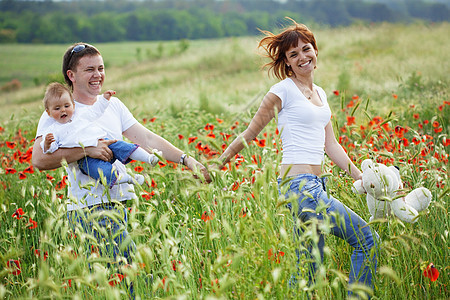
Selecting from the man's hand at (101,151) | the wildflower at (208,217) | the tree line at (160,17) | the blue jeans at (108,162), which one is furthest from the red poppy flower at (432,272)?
the tree line at (160,17)

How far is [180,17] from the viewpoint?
239 feet

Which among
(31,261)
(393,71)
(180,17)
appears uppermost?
(180,17)

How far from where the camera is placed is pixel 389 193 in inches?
92.7

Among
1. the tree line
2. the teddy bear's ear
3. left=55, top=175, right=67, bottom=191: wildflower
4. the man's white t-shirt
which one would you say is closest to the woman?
the teddy bear's ear

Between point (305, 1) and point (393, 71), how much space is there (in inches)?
2765

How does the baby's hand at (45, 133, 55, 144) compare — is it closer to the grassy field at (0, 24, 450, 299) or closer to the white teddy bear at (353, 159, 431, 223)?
the grassy field at (0, 24, 450, 299)

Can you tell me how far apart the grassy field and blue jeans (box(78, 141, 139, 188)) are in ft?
A: 0.83

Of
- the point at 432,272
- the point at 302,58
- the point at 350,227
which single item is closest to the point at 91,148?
the point at 302,58

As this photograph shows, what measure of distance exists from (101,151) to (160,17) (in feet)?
243

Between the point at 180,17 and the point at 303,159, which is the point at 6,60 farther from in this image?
the point at 303,159

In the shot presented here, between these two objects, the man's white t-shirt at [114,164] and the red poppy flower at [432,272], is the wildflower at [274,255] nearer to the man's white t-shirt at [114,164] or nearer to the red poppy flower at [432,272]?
the red poppy flower at [432,272]

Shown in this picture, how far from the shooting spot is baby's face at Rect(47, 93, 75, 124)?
2.74m

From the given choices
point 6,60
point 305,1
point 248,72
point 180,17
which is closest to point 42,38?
point 6,60

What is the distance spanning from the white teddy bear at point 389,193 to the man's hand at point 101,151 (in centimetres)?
149
